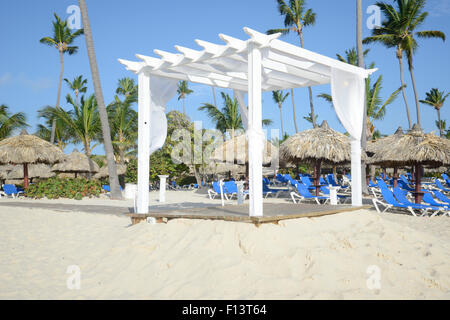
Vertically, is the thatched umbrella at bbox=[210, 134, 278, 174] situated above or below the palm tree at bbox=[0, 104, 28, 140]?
below

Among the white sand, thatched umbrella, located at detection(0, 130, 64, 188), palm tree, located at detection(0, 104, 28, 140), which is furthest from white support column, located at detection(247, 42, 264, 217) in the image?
palm tree, located at detection(0, 104, 28, 140)

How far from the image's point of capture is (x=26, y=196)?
13695 mm

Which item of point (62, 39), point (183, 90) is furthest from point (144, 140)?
point (183, 90)

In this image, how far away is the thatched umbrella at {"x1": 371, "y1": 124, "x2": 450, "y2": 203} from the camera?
895cm

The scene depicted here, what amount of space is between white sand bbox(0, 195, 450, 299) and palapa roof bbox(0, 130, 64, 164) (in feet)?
32.7

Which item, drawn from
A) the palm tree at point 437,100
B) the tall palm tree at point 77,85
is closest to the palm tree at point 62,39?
the tall palm tree at point 77,85

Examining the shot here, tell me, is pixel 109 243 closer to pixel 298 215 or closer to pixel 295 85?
pixel 298 215

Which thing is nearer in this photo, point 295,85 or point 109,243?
point 109,243

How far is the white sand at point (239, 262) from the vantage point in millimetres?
3246

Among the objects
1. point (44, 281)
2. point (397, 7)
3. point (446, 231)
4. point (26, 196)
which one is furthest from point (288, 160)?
point (397, 7)

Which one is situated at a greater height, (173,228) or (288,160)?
(288,160)

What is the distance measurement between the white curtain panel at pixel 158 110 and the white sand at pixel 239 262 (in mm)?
1487

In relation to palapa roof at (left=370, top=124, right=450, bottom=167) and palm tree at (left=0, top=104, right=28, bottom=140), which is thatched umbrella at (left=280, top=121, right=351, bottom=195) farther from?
palm tree at (left=0, top=104, right=28, bottom=140)

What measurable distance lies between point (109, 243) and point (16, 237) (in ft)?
6.73
